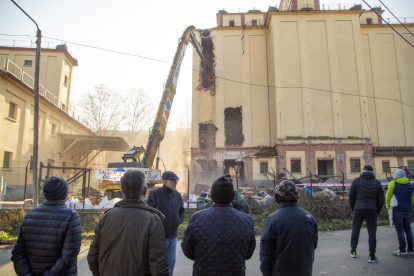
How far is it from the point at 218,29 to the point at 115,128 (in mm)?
21857

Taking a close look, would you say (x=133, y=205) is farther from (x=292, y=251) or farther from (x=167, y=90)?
(x=167, y=90)

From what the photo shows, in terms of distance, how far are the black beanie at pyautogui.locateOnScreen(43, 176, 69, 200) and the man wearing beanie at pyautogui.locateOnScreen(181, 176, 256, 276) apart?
141 cm

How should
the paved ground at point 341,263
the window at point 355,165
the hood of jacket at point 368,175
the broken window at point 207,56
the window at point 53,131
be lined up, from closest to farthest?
the paved ground at point 341,263
the hood of jacket at point 368,175
the window at point 53,131
the window at point 355,165
the broken window at point 207,56

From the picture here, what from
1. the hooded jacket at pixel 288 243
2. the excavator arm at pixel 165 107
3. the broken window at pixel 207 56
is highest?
the broken window at pixel 207 56

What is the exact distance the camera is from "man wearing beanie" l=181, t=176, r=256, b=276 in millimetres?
2439

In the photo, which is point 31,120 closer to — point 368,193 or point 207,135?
point 207,135

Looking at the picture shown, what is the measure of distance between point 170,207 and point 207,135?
22.6 metres

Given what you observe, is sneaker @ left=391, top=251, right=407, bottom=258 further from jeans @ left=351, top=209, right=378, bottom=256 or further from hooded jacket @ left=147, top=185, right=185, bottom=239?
hooded jacket @ left=147, top=185, right=185, bottom=239

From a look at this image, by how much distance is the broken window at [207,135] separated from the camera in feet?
86.6

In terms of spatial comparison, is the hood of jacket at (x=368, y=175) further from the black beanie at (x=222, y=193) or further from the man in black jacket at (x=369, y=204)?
the black beanie at (x=222, y=193)

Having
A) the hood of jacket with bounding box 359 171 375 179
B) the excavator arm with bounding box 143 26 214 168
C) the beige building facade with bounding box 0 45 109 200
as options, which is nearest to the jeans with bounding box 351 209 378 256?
the hood of jacket with bounding box 359 171 375 179

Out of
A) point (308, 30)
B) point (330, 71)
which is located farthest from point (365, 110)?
point (308, 30)

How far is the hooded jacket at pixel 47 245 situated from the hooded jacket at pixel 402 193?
587 centimetres

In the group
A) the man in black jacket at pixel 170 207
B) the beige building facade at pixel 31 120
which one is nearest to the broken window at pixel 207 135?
the beige building facade at pixel 31 120
